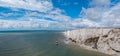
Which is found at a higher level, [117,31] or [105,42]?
[117,31]

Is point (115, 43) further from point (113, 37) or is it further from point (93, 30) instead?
point (93, 30)

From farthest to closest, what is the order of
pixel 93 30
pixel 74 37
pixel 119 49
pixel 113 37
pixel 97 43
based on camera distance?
pixel 74 37 < pixel 93 30 < pixel 97 43 < pixel 113 37 < pixel 119 49

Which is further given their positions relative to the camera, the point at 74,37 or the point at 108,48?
the point at 74,37

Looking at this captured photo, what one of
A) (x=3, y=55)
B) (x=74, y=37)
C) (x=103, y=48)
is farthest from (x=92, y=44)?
(x=3, y=55)

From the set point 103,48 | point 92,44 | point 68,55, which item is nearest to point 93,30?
point 92,44

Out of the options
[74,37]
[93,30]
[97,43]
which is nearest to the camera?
[97,43]

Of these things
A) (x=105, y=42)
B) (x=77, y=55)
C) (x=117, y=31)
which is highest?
(x=117, y=31)

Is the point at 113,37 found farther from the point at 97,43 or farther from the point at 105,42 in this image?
the point at 97,43
